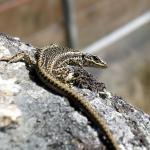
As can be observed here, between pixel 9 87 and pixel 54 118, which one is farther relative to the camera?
pixel 9 87

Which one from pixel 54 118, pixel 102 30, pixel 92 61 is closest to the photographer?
pixel 54 118

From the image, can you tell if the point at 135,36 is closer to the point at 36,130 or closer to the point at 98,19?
the point at 98,19

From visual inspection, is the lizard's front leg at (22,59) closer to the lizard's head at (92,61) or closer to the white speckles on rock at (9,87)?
the white speckles on rock at (9,87)

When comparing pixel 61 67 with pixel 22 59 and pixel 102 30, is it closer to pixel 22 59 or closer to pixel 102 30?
pixel 22 59

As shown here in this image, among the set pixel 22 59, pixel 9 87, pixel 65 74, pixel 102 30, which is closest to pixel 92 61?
pixel 65 74

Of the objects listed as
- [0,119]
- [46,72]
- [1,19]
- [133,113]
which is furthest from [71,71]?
[1,19]

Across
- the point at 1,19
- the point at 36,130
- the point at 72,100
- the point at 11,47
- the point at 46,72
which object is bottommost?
the point at 36,130
